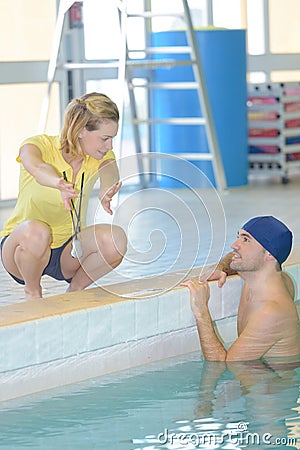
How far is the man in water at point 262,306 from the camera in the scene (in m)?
3.54

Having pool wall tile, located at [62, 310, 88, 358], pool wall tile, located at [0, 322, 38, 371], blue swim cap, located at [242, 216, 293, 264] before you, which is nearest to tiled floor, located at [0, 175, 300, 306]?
blue swim cap, located at [242, 216, 293, 264]

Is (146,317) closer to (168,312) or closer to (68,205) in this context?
(168,312)

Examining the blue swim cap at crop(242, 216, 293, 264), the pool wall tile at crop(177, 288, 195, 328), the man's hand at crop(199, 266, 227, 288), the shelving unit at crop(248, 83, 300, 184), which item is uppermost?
the blue swim cap at crop(242, 216, 293, 264)

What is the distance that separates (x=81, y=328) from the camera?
3.34m

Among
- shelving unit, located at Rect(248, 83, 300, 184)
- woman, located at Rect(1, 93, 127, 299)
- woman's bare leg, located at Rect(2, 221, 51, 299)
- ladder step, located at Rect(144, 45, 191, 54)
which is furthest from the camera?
shelving unit, located at Rect(248, 83, 300, 184)

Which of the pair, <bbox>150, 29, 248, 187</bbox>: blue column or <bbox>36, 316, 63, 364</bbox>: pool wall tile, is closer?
<bbox>36, 316, 63, 364</bbox>: pool wall tile

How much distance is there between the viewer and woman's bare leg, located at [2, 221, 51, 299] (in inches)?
143

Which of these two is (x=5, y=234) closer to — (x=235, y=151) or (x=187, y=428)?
(x=187, y=428)

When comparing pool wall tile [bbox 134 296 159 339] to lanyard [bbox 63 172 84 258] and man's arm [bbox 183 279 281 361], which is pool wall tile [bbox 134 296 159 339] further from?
lanyard [bbox 63 172 84 258]

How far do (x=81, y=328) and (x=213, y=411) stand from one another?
540 millimetres

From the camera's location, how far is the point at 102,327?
342 cm

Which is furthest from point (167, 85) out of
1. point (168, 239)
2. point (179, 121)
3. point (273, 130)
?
point (168, 239)

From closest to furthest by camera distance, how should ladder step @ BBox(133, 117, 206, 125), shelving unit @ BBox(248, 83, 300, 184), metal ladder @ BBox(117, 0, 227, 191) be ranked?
metal ladder @ BBox(117, 0, 227, 191) < ladder step @ BBox(133, 117, 206, 125) < shelving unit @ BBox(248, 83, 300, 184)

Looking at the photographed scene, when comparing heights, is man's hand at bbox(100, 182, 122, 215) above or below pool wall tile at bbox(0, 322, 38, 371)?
above
